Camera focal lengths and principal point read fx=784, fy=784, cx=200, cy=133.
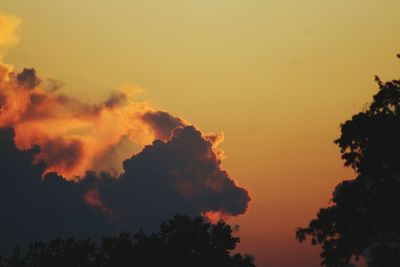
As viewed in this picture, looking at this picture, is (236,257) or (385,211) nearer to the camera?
(385,211)

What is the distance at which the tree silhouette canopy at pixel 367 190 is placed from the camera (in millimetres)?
41531

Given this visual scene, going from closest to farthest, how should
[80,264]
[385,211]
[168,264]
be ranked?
1. [385,211]
2. [168,264]
3. [80,264]

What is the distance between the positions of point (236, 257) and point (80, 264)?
77.0 ft

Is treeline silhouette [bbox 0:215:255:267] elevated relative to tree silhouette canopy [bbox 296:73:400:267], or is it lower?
elevated

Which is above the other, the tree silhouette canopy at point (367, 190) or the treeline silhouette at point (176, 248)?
the treeline silhouette at point (176, 248)

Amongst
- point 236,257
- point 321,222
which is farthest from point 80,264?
point 321,222

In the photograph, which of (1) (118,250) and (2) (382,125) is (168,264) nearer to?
(1) (118,250)

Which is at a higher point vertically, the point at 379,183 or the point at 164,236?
the point at 164,236

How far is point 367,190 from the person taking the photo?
42250mm

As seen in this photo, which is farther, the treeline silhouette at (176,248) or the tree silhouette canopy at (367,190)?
the treeline silhouette at (176,248)

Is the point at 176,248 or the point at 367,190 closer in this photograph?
the point at 367,190

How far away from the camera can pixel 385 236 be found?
4247cm

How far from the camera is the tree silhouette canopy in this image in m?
41.5

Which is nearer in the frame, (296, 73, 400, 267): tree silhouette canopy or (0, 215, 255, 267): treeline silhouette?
(296, 73, 400, 267): tree silhouette canopy
